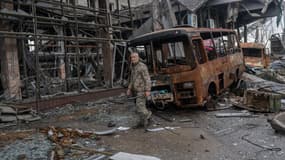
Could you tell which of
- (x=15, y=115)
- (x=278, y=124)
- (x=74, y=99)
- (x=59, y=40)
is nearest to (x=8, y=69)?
(x=59, y=40)

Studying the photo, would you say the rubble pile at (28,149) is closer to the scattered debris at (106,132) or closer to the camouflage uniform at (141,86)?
the scattered debris at (106,132)

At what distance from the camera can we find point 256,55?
19.0 metres

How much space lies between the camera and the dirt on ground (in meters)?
5.20

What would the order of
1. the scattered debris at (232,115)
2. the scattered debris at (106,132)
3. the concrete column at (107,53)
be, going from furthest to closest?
the concrete column at (107,53) < the scattered debris at (232,115) < the scattered debris at (106,132)

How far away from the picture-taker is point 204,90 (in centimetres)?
841

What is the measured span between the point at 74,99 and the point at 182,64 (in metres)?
4.79

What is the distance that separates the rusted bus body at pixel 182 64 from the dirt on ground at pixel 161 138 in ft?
2.11

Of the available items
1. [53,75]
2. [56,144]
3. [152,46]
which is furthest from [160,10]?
[56,144]

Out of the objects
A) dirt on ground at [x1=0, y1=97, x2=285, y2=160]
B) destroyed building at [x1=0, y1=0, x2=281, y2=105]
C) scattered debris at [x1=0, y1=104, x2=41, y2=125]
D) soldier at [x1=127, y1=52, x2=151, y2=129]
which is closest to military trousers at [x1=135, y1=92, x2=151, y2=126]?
soldier at [x1=127, y1=52, x2=151, y2=129]

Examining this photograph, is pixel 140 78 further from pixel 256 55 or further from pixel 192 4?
pixel 256 55

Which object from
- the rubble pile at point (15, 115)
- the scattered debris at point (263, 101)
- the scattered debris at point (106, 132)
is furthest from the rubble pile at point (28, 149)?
the scattered debris at point (263, 101)

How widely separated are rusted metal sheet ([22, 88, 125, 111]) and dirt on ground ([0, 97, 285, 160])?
0.99 metres

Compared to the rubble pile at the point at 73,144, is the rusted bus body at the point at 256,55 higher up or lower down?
higher up

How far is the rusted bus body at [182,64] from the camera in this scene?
8.21m
